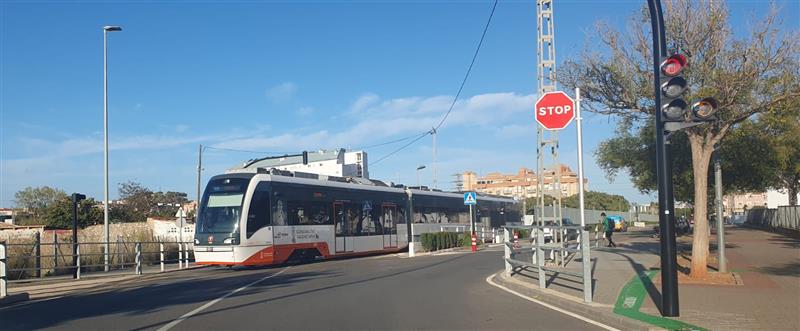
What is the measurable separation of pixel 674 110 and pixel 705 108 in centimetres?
43

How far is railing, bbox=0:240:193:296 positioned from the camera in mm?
19562

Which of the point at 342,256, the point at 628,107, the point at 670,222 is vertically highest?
the point at 628,107

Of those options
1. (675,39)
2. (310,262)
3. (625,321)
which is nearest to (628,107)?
(675,39)

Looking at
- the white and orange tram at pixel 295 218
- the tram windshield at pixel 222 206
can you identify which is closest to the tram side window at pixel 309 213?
the white and orange tram at pixel 295 218

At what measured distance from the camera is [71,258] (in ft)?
75.1

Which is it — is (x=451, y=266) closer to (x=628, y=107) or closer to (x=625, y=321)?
(x=628, y=107)

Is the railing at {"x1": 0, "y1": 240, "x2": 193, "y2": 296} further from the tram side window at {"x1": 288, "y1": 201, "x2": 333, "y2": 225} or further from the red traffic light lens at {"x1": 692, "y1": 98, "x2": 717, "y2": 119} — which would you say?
the red traffic light lens at {"x1": 692, "y1": 98, "x2": 717, "y2": 119}

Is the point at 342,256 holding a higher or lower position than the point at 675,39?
lower

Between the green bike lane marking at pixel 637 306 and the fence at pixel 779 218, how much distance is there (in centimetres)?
2594

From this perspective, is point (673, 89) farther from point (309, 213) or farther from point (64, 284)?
point (309, 213)

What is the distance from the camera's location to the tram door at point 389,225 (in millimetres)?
29031

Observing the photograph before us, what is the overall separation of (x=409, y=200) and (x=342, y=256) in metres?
5.05

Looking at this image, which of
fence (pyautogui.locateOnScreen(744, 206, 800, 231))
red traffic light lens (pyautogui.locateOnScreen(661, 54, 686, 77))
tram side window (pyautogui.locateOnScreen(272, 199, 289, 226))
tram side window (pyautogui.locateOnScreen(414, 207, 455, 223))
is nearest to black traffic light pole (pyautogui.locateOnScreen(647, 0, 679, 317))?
red traffic light lens (pyautogui.locateOnScreen(661, 54, 686, 77))

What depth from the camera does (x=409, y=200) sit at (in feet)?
104
